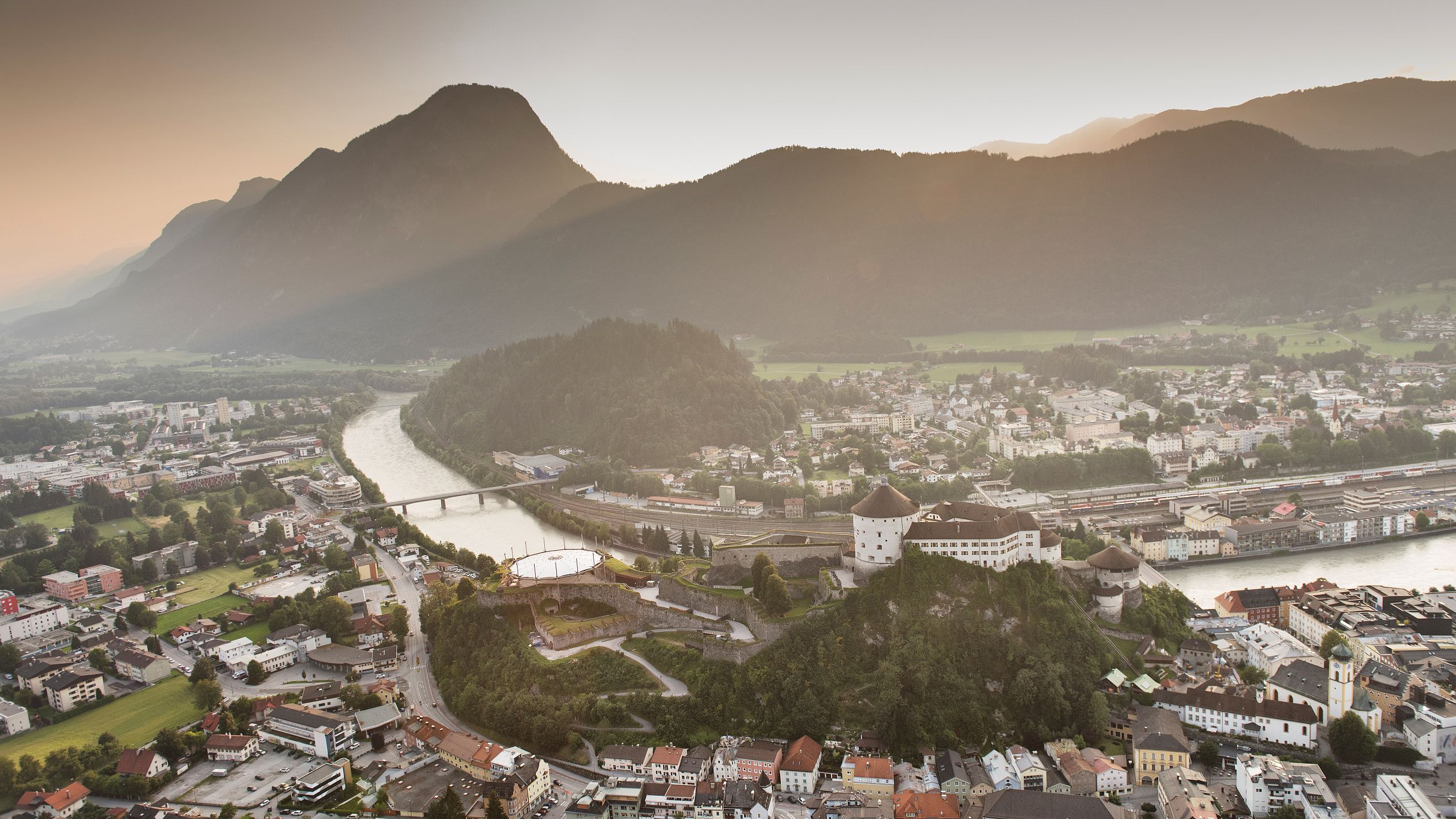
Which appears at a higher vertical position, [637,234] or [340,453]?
[637,234]

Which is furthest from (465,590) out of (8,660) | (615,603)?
(8,660)

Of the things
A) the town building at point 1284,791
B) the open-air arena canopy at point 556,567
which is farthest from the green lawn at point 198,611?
the town building at point 1284,791

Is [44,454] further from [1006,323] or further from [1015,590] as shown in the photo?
[1006,323]

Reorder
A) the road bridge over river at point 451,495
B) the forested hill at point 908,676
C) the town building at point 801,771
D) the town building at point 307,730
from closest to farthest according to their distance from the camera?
the town building at point 801,771 → the forested hill at point 908,676 → the town building at point 307,730 → the road bridge over river at point 451,495

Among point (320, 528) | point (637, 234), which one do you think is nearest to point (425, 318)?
point (637, 234)

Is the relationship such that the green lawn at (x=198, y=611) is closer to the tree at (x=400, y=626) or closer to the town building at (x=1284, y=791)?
the tree at (x=400, y=626)
